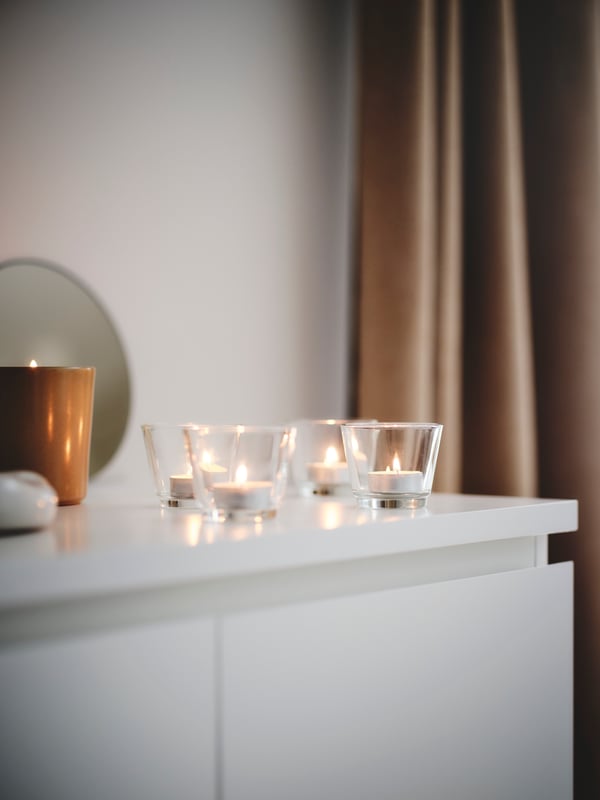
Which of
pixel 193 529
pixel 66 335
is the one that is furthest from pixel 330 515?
pixel 66 335

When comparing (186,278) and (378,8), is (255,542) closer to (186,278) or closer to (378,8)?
(186,278)

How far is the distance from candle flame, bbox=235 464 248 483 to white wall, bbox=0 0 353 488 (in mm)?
396

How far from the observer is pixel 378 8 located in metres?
1.24

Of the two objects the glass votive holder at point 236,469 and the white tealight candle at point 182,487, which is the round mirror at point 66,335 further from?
the glass votive holder at point 236,469

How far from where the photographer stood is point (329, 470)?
36.5 inches

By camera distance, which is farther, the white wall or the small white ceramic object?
the white wall

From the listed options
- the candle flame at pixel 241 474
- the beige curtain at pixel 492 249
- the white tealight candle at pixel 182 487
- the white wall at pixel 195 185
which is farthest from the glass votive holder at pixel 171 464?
the beige curtain at pixel 492 249

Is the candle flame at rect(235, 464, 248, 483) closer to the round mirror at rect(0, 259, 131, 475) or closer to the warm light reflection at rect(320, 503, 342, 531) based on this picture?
the warm light reflection at rect(320, 503, 342, 531)

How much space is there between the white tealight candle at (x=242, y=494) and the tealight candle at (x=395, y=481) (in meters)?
0.14

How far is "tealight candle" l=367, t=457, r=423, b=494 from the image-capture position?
759 millimetres

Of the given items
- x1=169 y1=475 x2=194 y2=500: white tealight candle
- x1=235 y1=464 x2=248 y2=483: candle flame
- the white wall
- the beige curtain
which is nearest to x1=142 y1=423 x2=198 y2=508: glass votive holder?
x1=169 y1=475 x2=194 y2=500: white tealight candle

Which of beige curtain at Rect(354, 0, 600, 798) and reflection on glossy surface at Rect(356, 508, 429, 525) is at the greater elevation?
beige curtain at Rect(354, 0, 600, 798)

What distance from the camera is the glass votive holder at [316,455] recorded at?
932 mm

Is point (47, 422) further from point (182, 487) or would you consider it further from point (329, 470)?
point (329, 470)
